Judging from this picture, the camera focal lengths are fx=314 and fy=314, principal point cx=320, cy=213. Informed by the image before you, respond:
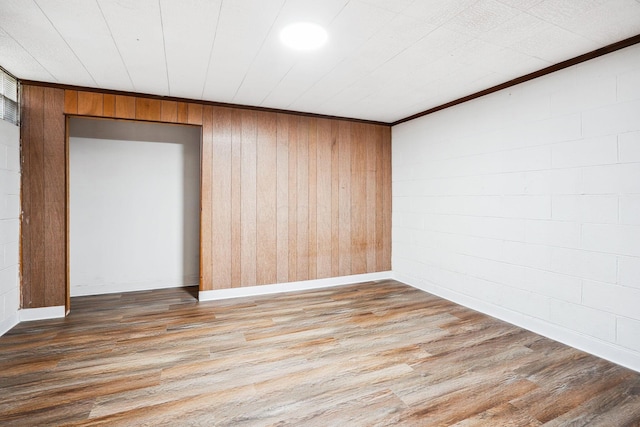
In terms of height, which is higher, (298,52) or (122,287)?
(298,52)

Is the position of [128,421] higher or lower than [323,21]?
lower

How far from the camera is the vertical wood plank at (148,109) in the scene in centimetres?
354

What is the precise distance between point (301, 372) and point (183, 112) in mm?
3154

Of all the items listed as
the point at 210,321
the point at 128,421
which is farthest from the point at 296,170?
the point at 128,421

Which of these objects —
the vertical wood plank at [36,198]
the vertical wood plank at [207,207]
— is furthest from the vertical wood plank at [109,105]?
the vertical wood plank at [207,207]

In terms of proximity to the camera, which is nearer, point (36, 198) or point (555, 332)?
point (555, 332)

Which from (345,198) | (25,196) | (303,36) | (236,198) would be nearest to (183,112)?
(236,198)

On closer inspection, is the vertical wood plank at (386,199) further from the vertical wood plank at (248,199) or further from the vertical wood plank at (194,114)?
the vertical wood plank at (194,114)

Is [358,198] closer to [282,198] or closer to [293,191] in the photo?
[293,191]

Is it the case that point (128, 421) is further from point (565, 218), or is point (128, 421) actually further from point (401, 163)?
point (401, 163)

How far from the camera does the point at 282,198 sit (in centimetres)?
424

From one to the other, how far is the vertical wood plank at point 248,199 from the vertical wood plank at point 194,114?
0.52 meters

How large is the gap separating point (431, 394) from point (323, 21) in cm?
253

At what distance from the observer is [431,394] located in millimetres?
2002
